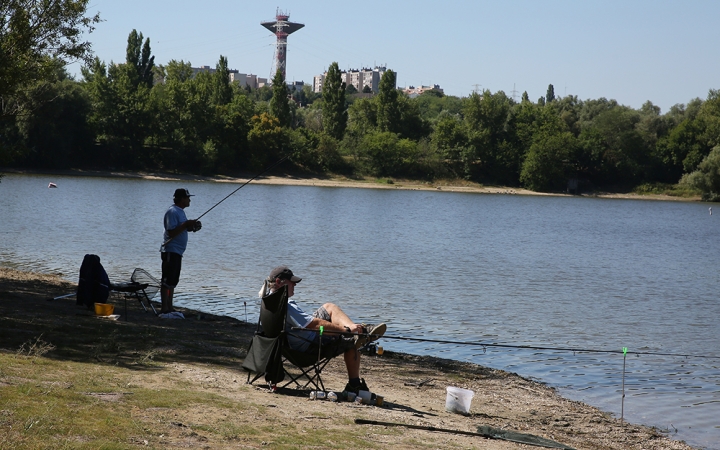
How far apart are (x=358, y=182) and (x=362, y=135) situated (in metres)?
11.0

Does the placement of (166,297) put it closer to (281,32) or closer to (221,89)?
(221,89)

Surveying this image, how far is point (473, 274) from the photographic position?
21.8 metres

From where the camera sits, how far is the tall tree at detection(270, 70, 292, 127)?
81125mm

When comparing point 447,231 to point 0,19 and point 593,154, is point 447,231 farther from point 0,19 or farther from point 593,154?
point 593,154

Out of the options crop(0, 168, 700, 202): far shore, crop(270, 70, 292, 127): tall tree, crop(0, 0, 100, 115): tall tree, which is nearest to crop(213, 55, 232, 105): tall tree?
crop(270, 70, 292, 127): tall tree

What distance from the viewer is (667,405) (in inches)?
362

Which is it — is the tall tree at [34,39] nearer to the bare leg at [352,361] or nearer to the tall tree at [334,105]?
the bare leg at [352,361]

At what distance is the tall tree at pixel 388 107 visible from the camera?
9031 cm

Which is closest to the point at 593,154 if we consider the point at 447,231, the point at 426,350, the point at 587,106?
the point at 587,106

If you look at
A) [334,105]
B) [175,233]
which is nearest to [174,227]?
[175,233]

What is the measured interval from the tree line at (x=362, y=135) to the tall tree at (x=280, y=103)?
0.12 m

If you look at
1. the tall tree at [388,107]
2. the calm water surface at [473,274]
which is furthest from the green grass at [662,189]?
the calm water surface at [473,274]

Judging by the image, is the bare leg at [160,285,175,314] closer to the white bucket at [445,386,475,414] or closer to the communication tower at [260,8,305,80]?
the white bucket at [445,386,475,414]

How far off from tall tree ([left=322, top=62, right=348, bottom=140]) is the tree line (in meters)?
0.13
